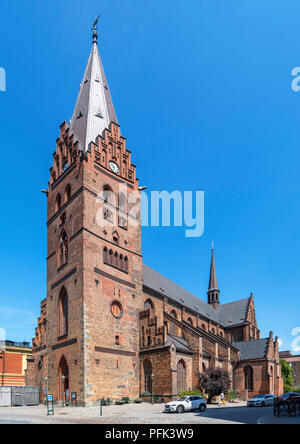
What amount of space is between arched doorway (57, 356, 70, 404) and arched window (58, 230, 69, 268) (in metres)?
9.67

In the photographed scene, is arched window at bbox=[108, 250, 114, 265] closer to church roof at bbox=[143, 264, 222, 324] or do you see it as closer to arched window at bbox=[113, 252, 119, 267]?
arched window at bbox=[113, 252, 119, 267]

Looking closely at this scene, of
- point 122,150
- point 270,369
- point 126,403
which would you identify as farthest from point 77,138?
point 270,369

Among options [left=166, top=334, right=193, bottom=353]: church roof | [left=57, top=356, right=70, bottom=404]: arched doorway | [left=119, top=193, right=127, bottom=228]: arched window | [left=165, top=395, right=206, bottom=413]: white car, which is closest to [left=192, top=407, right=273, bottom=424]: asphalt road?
[left=165, top=395, right=206, bottom=413]: white car

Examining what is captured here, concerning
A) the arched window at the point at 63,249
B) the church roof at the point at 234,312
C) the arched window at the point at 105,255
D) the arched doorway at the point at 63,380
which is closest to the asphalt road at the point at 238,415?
the arched doorway at the point at 63,380

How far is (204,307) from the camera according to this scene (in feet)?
245

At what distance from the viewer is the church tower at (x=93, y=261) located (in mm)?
37844

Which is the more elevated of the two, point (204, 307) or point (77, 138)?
point (77, 138)

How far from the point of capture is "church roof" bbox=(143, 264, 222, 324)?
55084 millimetres

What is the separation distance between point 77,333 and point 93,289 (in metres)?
4.21

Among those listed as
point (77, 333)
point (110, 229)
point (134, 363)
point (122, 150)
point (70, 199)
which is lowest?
point (134, 363)

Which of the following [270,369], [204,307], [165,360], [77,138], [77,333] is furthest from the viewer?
[204,307]

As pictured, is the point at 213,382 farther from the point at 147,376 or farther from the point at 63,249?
the point at 63,249

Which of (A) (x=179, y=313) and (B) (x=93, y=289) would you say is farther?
(A) (x=179, y=313)

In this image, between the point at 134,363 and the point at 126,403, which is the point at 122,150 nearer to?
the point at 134,363
